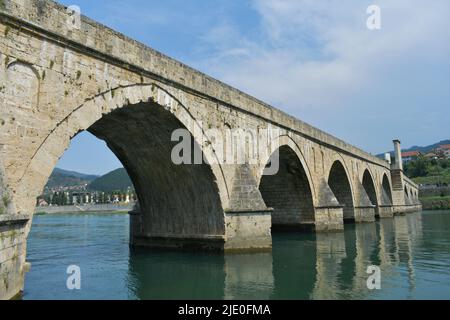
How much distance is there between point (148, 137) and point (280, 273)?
5.25 meters

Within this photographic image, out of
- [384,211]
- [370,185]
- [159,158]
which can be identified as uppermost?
[370,185]

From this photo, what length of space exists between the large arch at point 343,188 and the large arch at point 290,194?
6355 millimetres

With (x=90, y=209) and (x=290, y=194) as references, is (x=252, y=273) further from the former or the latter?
(x=90, y=209)

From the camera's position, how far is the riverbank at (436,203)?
175 ft

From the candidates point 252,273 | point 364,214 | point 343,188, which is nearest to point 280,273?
point 252,273

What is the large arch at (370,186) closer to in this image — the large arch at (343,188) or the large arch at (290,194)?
the large arch at (343,188)

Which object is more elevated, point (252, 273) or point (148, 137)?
point (148, 137)

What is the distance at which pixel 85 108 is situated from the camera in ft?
25.8

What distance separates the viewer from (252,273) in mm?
9570

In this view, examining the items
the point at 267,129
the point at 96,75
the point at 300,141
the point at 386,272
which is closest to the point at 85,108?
the point at 96,75

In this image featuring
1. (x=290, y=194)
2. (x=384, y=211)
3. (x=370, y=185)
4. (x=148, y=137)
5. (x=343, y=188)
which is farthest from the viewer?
(x=384, y=211)

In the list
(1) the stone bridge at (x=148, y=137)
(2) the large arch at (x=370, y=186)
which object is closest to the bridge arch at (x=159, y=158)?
(1) the stone bridge at (x=148, y=137)

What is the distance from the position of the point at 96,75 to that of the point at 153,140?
369 centimetres

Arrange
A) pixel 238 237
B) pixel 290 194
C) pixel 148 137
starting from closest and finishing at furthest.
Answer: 1. pixel 148 137
2. pixel 238 237
3. pixel 290 194
